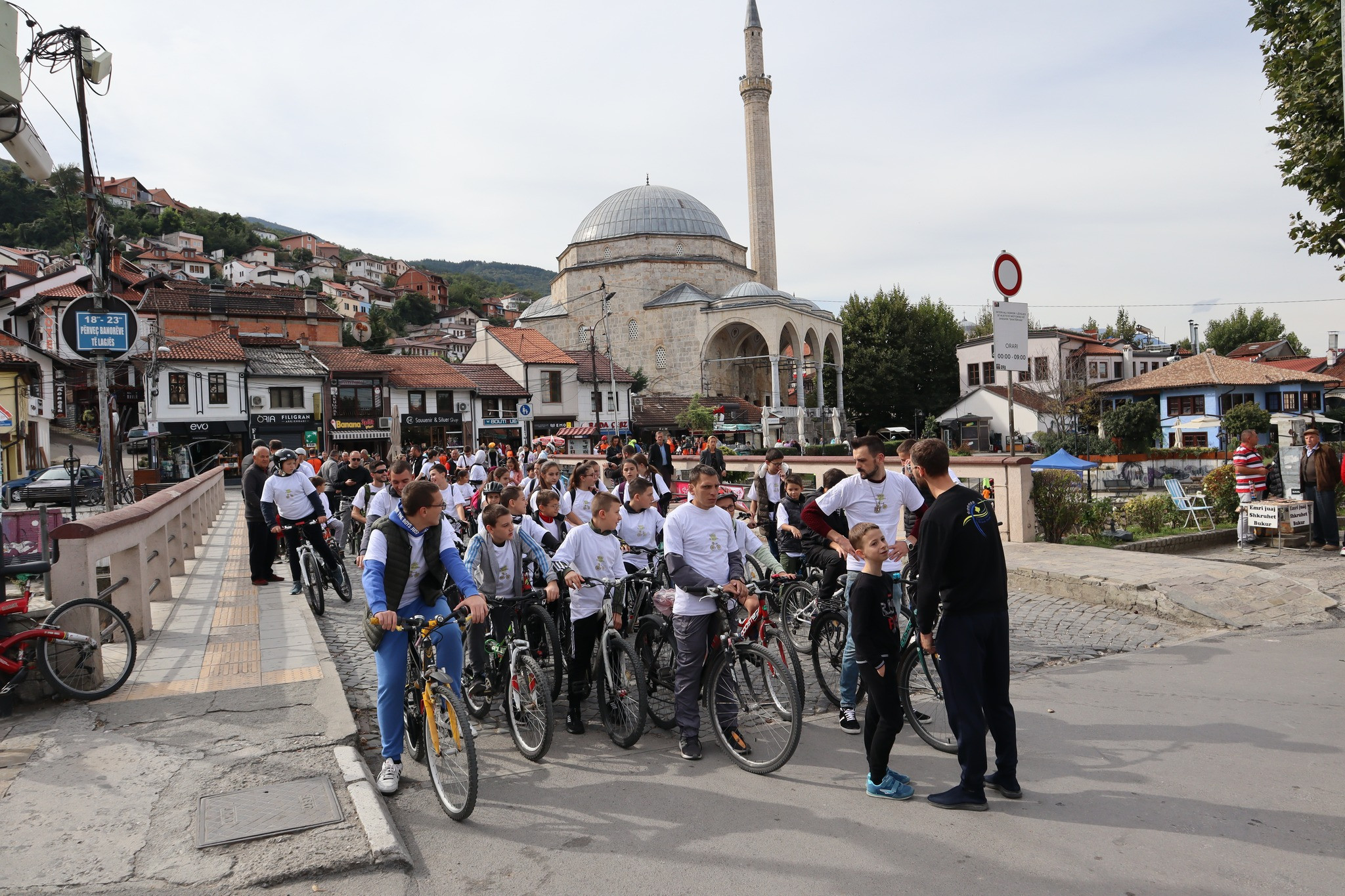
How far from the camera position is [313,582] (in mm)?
9727

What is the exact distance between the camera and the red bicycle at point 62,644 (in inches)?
222

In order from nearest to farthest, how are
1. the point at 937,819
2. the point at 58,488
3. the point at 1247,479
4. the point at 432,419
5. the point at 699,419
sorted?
the point at 937,819
the point at 1247,479
the point at 58,488
the point at 432,419
the point at 699,419

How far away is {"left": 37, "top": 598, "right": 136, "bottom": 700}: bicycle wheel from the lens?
19.0 feet

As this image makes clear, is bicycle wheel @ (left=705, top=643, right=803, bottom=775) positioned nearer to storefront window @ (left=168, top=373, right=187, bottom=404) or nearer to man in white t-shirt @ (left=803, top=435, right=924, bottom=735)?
man in white t-shirt @ (left=803, top=435, right=924, bottom=735)

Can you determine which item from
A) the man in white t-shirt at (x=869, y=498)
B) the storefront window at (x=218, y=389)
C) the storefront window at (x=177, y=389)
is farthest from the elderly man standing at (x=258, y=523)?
the storefront window at (x=218, y=389)

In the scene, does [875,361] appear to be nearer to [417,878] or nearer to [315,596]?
[315,596]

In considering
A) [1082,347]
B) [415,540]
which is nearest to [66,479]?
[415,540]

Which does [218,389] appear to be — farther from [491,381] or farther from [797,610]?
[797,610]

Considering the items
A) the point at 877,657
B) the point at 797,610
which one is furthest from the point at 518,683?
the point at 797,610

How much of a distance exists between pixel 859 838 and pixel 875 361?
59018mm

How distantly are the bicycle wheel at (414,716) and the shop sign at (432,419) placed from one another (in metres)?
46.0

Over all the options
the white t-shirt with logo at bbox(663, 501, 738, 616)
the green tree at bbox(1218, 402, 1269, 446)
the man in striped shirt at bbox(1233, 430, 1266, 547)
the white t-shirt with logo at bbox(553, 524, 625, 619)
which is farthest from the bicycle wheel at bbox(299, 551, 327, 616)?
the green tree at bbox(1218, 402, 1269, 446)

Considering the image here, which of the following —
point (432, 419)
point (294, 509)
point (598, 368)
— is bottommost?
point (294, 509)

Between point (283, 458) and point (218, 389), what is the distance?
130 ft
